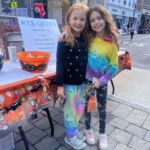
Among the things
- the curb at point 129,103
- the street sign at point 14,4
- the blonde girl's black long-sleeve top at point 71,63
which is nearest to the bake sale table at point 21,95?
the blonde girl's black long-sleeve top at point 71,63

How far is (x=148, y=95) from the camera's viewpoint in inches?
145

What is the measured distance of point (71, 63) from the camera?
1.76 meters

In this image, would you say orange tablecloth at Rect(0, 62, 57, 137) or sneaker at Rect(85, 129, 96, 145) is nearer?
orange tablecloth at Rect(0, 62, 57, 137)

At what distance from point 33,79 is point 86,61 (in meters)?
0.57

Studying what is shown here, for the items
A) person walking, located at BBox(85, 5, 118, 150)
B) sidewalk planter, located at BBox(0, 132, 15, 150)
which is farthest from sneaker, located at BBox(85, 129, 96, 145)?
sidewalk planter, located at BBox(0, 132, 15, 150)

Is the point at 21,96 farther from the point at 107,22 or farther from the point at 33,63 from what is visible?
the point at 107,22

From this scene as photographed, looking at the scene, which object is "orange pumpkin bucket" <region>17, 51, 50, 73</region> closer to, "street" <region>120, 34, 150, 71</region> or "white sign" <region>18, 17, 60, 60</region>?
"white sign" <region>18, 17, 60, 60</region>

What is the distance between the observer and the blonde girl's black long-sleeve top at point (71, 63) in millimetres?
1706

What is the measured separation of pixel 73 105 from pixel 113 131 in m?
0.89

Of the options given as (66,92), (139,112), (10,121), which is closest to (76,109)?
(66,92)

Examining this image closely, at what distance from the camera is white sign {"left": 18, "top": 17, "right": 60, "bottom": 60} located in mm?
2041

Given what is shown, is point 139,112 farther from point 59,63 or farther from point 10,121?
point 10,121

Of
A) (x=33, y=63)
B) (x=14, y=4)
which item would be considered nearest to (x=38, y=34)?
(x=33, y=63)

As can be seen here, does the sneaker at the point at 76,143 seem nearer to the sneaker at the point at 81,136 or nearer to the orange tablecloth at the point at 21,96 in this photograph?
the sneaker at the point at 81,136
